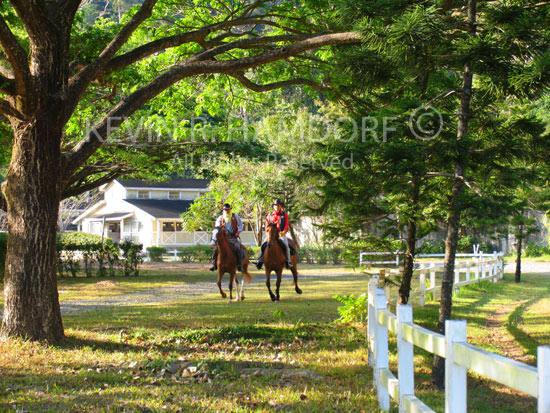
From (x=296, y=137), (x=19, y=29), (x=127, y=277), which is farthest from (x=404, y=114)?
(x=296, y=137)

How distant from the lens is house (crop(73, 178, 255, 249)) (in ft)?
172

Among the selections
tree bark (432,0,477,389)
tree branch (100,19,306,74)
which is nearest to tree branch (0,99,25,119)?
tree branch (100,19,306,74)

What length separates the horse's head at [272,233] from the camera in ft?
58.4

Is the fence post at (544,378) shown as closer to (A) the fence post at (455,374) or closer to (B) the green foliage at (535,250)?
(A) the fence post at (455,374)

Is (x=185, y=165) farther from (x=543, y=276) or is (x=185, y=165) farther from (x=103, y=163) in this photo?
(x=543, y=276)

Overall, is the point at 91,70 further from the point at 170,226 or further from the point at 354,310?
the point at 170,226

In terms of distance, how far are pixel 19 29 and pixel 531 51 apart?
12.4m

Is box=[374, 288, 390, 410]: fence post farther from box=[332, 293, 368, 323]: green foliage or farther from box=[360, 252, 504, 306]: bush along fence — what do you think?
box=[360, 252, 504, 306]: bush along fence

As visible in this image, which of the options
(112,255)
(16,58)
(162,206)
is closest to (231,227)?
(16,58)

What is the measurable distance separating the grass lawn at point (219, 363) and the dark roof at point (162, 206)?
35111mm

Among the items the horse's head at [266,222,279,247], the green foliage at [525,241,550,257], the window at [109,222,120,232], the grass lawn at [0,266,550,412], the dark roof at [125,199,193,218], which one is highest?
the dark roof at [125,199,193,218]

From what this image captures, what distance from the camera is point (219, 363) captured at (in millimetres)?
8578

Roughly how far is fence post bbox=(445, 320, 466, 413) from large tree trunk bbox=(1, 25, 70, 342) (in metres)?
7.72

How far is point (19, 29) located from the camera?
48.5 ft
